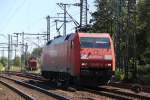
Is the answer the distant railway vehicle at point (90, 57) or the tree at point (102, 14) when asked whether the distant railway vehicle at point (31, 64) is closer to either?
the tree at point (102, 14)

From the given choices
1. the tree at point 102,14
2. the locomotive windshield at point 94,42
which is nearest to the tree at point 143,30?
the tree at point 102,14

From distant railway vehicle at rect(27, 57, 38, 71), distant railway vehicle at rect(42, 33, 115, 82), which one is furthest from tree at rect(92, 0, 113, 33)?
distant railway vehicle at rect(42, 33, 115, 82)

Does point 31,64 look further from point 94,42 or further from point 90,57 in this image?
point 90,57

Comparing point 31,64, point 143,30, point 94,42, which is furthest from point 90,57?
point 31,64

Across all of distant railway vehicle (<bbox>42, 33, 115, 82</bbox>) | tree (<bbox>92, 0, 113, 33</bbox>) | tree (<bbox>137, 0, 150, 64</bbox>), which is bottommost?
distant railway vehicle (<bbox>42, 33, 115, 82</bbox>)

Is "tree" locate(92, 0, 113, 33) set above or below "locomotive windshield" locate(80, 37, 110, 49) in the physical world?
above

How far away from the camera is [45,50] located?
130 ft

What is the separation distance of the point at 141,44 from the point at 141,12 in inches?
237

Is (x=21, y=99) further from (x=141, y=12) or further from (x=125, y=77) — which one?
(x=141, y=12)

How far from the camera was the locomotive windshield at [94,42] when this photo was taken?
89.1 feet

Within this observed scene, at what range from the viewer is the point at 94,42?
1079 inches

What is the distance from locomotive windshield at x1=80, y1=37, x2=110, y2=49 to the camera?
2716cm

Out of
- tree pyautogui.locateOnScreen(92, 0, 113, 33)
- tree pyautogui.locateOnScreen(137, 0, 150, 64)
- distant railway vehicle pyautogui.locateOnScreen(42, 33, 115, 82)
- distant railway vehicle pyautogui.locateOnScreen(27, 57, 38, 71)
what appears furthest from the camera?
distant railway vehicle pyautogui.locateOnScreen(27, 57, 38, 71)

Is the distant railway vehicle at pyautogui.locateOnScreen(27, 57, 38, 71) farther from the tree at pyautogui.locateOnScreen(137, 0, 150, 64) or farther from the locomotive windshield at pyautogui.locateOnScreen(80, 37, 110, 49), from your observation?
the locomotive windshield at pyautogui.locateOnScreen(80, 37, 110, 49)
